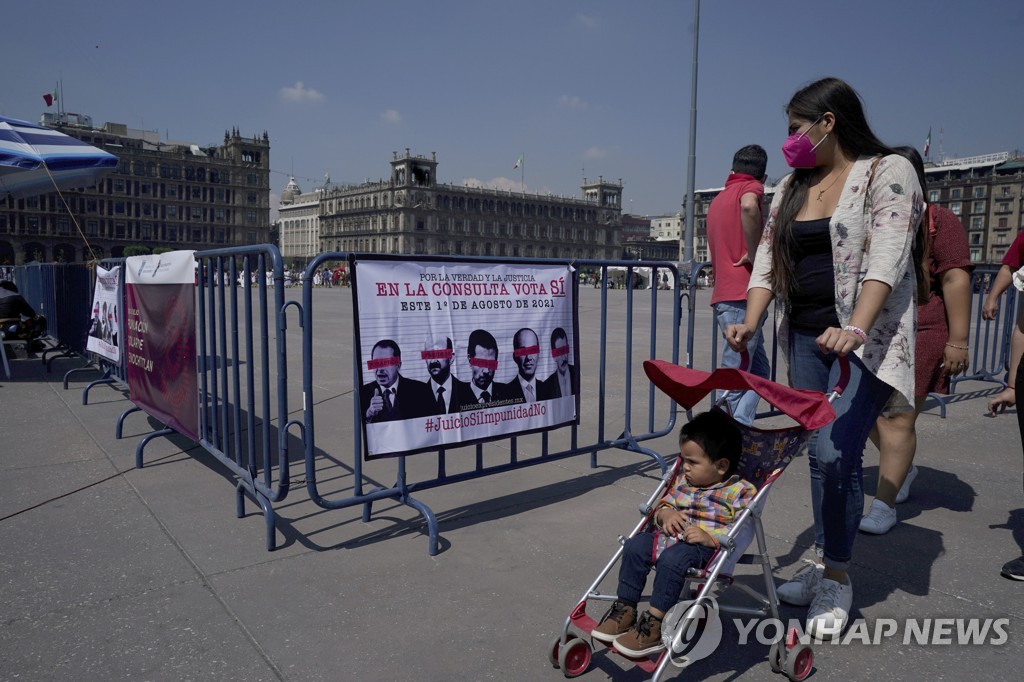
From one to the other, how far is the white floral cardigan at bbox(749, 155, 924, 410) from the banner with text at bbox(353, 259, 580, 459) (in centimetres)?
175

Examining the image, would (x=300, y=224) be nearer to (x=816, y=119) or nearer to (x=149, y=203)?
(x=149, y=203)

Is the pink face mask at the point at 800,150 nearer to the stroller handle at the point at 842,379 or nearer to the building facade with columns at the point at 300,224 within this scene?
the stroller handle at the point at 842,379

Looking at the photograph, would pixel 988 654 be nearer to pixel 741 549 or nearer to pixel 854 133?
pixel 741 549

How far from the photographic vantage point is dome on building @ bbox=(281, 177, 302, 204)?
169 m

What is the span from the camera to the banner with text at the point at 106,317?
604cm

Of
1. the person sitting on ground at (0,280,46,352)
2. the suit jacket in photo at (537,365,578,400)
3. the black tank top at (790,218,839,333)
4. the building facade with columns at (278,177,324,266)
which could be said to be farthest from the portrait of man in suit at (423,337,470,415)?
the building facade with columns at (278,177,324,266)

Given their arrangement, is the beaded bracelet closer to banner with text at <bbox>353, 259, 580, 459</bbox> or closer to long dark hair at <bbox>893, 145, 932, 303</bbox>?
long dark hair at <bbox>893, 145, 932, 303</bbox>

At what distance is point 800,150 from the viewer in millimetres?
2572

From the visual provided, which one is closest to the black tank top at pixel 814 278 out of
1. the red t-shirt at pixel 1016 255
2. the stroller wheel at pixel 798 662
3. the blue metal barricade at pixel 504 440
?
the stroller wheel at pixel 798 662

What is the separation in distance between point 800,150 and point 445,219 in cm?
13220

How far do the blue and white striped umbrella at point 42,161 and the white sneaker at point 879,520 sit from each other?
382 inches

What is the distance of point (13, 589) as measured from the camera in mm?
2879

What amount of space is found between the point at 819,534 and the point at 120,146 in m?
117

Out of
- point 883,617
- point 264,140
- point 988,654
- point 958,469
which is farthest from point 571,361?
point 264,140
